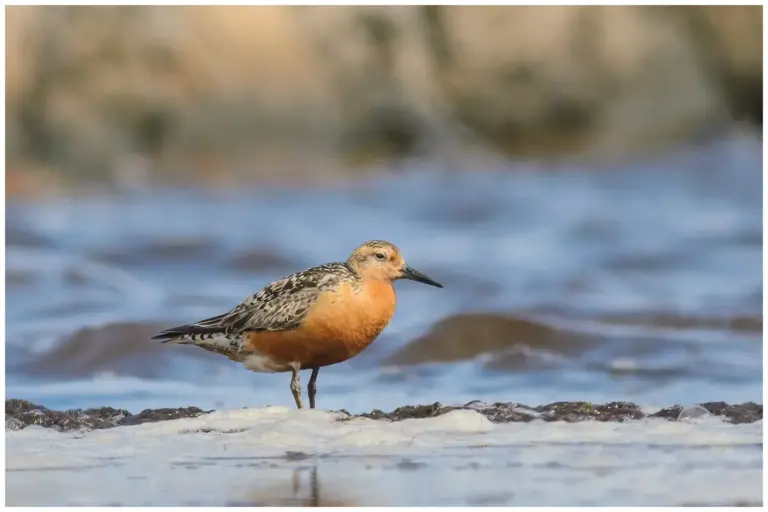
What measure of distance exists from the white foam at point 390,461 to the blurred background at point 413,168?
160 centimetres

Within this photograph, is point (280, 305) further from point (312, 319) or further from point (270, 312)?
point (312, 319)

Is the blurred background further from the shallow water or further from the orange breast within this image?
the orange breast

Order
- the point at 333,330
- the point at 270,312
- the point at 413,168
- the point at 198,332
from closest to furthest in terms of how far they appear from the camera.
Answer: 1. the point at 333,330
2. the point at 270,312
3. the point at 198,332
4. the point at 413,168

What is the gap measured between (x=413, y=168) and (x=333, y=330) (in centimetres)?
274

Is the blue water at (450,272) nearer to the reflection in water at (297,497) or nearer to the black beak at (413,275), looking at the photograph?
the black beak at (413,275)

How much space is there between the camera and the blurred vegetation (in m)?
7.46

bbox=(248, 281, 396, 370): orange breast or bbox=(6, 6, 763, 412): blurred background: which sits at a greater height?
bbox=(6, 6, 763, 412): blurred background

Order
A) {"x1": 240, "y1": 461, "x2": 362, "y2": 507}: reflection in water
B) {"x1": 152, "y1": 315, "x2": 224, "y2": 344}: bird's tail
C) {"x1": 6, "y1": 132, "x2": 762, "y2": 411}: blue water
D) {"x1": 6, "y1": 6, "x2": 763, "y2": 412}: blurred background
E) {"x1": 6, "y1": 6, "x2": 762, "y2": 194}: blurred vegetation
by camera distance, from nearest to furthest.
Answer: {"x1": 240, "y1": 461, "x2": 362, "y2": 507}: reflection in water, {"x1": 152, "y1": 315, "x2": 224, "y2": 344}: bird's tail, {"x1": 6, "y1": 132, "x2": 762, "y2": 411}: blue water, {"x1": 6, "y1": 6, "x2": 763, "y2": 412}: blurred background, {"x1": 6, "y1": 6, "x2": 762, "y2": 194}: blurred vegetation

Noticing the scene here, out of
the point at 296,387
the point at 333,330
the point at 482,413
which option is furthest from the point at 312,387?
the point at 482,413

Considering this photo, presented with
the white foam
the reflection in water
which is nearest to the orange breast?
the white foam

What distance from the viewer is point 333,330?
529 centimetres

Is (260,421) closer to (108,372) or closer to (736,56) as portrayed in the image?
(108,372)

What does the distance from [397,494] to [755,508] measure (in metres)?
1.37

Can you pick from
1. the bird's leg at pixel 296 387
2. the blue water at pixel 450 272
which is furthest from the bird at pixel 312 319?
the blue water at pixel 450 272
